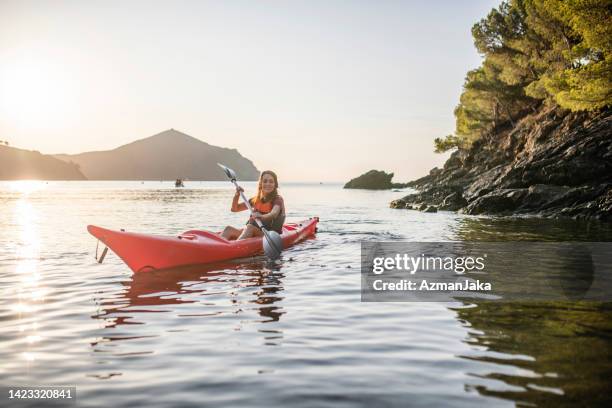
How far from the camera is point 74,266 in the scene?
1043cm

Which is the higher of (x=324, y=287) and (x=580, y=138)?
(x=580, y=138)

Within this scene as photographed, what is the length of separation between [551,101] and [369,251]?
26.4m

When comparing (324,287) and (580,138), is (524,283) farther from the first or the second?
(580,138)

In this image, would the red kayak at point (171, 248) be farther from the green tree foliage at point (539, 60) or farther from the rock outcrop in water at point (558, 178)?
the green tree foliage at point (539, 60)

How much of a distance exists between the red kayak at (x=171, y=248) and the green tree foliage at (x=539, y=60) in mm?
18105

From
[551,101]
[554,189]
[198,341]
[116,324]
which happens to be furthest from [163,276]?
[551,101]

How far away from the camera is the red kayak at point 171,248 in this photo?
8.98 meters

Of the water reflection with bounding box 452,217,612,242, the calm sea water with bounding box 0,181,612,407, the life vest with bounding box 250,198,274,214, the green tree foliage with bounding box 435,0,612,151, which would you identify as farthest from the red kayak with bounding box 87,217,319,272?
the green tree foliage with bounding box 435,0,612,151

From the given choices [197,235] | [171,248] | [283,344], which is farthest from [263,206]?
[283,344]

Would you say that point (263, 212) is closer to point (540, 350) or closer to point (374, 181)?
point (540, 350)

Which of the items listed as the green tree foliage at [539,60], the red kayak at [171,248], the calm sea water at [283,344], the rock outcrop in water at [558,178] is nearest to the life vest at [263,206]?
the red kayak at [171,248]

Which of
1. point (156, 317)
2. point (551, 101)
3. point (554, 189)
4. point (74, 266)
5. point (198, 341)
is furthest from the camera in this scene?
point (551, 101)

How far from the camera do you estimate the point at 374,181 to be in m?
105

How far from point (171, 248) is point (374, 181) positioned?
96.5 meters
